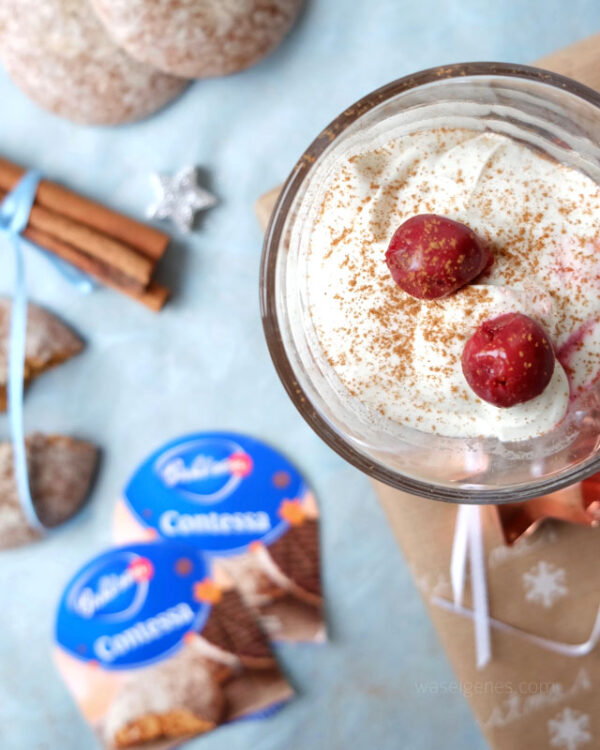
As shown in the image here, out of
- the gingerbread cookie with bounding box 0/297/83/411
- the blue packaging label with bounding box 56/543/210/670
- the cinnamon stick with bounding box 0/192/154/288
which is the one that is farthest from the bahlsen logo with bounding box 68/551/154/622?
the cinnamon stick with bounding box 0/192/154/288

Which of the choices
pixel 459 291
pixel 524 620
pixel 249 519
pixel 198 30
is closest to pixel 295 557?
pixel 249 519

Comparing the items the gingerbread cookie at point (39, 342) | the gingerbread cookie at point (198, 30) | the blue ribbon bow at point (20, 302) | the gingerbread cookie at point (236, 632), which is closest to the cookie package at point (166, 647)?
the gingerbread cookie at point (236, 632)

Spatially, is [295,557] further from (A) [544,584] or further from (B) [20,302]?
(B) [20,302]

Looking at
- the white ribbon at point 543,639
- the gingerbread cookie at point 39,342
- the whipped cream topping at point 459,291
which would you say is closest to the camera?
the whipped cream topping at point 459,291

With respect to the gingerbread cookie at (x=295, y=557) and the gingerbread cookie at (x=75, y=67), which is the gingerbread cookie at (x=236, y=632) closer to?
the gingerbread cookie at (x=295, y=557)

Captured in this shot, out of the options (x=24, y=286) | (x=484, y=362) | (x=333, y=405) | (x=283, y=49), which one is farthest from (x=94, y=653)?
(x=283, y=49)

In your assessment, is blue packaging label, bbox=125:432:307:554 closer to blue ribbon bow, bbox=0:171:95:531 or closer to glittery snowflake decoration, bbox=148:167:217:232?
blue ribbon bow, bbox=0:171:95:531

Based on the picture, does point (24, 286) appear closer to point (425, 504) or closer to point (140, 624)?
point (140, 624)

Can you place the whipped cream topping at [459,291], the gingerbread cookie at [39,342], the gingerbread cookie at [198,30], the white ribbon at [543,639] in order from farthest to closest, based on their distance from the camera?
1. the gingerbread cookie at [39,342]
2. the gingerbread cookie at [198,30]
3. the white ribbon at [543,639]
4. the whipped cream topping at [459,291]
